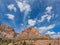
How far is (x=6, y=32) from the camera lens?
130 metres

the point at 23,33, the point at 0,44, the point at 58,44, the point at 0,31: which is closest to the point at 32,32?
the point at 23,33

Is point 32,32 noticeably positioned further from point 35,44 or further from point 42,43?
point 35,44

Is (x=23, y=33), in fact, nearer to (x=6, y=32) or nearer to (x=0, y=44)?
(x=6, y=32)

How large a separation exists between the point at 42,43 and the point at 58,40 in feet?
28.3

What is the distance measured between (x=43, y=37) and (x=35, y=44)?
20.9 meters

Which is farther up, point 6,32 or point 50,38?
point 6,32

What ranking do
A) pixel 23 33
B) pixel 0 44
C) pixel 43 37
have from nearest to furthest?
1. pixel 0 44
2. pixel 43 37
3. pixel 23 33

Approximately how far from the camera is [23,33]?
320ft

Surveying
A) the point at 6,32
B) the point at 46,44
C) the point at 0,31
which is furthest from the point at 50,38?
the point at 6,32

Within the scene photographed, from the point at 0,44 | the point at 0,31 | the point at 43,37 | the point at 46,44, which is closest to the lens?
the point at 0,44

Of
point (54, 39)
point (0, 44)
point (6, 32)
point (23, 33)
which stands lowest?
point (0, 44)

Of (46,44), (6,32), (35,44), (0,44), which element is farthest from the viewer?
(6,32)

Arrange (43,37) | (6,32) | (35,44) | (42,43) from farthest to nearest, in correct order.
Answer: (6,32), (43,37), (42,43), (35,44)

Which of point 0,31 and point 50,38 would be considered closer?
point 50,38
